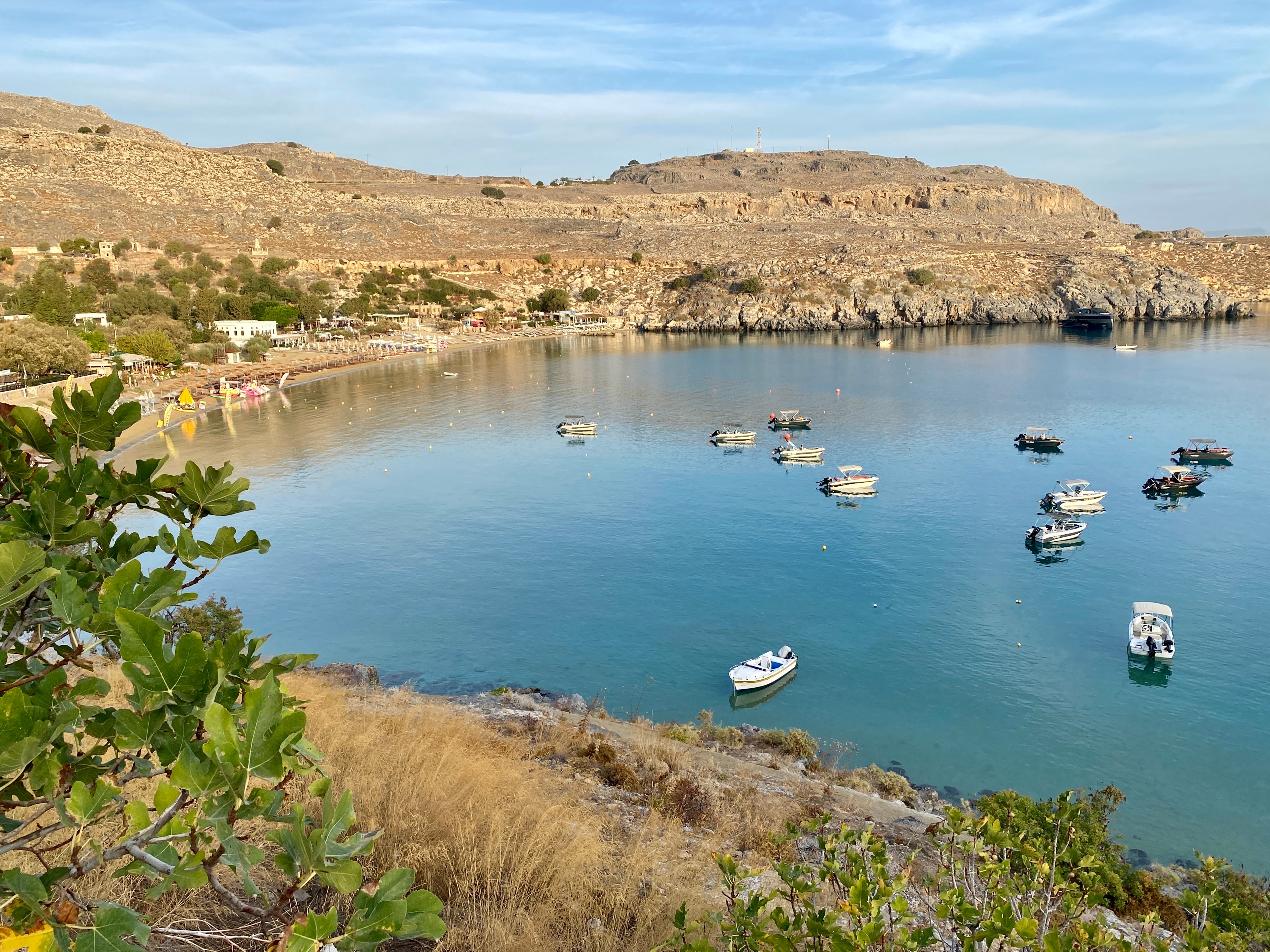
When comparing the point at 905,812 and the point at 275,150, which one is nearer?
the point at 905,812

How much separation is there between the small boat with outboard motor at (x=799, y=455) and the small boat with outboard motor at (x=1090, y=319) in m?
70.3

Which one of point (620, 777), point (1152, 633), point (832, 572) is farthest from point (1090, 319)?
point (620, 777)

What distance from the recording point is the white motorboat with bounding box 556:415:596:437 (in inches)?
1742

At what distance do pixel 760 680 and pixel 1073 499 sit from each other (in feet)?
64.0

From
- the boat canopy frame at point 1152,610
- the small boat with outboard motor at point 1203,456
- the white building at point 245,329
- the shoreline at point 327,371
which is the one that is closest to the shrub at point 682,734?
the shoreline at point 327,371

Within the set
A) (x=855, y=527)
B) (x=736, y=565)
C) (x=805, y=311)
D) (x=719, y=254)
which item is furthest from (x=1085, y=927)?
(x=719, y=254)

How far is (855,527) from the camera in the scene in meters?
29.7

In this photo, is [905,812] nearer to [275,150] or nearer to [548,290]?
[548,290]

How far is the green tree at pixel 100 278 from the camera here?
230 feet

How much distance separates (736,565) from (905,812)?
1429cm

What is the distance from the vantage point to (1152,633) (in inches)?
779

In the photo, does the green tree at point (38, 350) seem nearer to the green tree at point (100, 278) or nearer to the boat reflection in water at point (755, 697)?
the green tree at point (100, 278)

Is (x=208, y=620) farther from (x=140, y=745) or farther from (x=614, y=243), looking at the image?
(x=614, y=243)

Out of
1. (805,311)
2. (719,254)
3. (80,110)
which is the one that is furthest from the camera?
(80,110)
